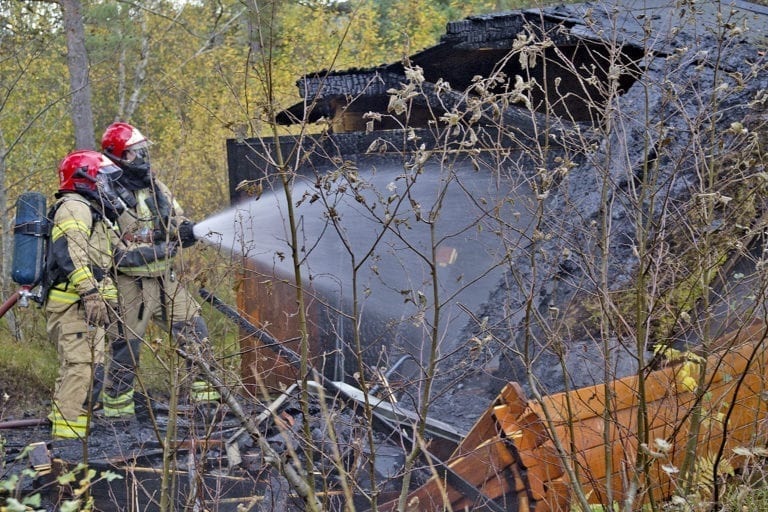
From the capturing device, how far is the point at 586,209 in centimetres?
520

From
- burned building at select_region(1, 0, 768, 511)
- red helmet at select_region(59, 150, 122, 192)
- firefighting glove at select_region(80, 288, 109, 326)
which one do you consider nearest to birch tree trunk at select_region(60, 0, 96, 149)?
burned building at select_region(1, 0, 768, 511)

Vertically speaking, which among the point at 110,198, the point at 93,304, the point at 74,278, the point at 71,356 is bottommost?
the point at 71,356

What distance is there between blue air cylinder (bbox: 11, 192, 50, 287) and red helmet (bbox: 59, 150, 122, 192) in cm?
22

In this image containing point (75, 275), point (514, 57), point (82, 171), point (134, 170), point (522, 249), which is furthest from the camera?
point (514, 57)

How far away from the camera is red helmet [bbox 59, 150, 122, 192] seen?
5.87 metres

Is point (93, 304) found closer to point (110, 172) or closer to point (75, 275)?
point (75, 275)

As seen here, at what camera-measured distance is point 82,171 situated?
587 centimetres

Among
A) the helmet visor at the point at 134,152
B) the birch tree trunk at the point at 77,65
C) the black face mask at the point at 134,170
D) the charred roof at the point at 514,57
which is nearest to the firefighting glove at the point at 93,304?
the black face mask at the point at 134,170

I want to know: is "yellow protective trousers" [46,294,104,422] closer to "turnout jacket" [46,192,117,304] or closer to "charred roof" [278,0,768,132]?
"turnout jacket" [46,192,117,304]

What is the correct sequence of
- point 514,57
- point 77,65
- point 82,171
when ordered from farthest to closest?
point 77,65 < point 514,57 < point 82,171

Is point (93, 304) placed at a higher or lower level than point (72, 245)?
lower

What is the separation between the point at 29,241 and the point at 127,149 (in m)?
0.88

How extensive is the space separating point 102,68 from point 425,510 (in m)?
16.8

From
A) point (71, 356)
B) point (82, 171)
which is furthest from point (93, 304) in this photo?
point (82, 171)
